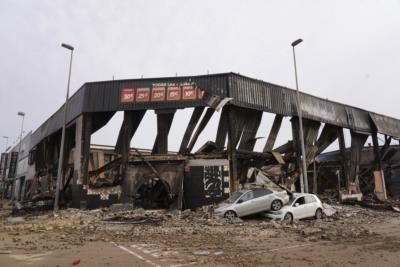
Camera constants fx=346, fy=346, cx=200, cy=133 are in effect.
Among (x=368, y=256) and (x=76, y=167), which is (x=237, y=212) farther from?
(x=76, y=167)

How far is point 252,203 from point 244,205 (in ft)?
1.41

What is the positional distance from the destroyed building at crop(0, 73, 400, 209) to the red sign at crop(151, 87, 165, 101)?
2.6 inches

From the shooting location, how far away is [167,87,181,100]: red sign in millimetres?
22797

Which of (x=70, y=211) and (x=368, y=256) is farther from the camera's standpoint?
(x=70, y=211)

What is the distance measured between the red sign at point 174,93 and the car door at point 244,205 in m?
8.90

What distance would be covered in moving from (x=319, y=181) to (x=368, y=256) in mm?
24404

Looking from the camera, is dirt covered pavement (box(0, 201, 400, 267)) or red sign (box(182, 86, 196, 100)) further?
red sign (box(182, 86, 196, 100))

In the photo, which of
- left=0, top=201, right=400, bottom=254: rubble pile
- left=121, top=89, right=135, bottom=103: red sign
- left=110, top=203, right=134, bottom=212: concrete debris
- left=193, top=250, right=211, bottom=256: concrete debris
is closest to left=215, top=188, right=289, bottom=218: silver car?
left=0, top=201, right=400, bottom=254: rubble pile

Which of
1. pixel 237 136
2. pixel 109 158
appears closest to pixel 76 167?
pixel 109 158

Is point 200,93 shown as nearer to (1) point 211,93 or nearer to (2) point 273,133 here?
(1) point 211,93

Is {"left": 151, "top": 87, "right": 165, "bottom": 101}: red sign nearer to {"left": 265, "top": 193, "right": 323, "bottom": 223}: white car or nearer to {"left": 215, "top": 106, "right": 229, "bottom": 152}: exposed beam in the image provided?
{"left": 215, "top": 106, "right": 229, "bottom": 152}: exposed beam

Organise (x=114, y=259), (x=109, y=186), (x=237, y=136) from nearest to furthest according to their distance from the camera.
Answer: (x=114, y=259)
(x=109, y=186)
(x=237, y=136)

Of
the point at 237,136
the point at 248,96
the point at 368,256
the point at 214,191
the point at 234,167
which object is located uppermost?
the point at 248,96

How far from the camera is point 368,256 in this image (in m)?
8.53
